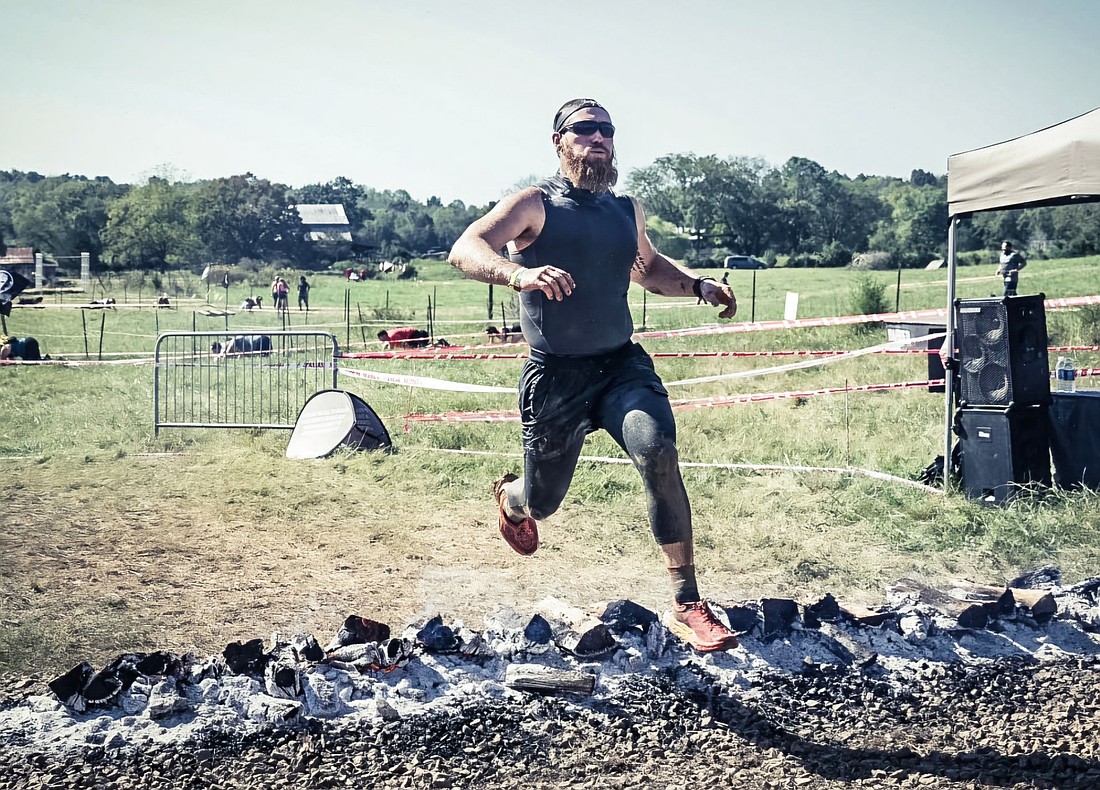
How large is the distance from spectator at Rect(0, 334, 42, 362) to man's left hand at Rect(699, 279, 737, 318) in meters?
19.5

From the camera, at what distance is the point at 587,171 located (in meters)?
4.30

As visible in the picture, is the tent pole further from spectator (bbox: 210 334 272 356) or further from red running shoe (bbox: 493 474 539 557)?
spectator (bbox: 210 334 272 356)

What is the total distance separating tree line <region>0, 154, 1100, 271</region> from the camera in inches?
2832

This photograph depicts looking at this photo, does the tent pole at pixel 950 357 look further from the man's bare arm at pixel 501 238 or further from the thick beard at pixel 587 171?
the man's bare arm at pixel 501 238

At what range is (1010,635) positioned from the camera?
4.72 metres

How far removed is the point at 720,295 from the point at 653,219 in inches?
2967

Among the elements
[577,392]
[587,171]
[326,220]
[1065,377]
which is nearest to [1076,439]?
[1065,377]

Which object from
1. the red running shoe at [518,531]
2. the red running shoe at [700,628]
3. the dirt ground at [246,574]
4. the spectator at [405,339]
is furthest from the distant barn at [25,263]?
the red running shoe at [700,628]

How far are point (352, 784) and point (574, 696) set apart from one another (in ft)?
3.25

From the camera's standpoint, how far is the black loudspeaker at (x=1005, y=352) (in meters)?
7.63

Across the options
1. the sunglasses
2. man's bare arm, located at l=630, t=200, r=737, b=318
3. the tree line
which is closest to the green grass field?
man's bare arm, located at l=630, t=200, r=737, b=318

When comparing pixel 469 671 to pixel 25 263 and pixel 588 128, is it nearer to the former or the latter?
pixel 588 128

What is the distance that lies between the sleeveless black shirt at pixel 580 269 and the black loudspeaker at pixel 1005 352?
4504 millimetres

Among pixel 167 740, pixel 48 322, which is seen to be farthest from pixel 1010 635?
pixel 48 322
